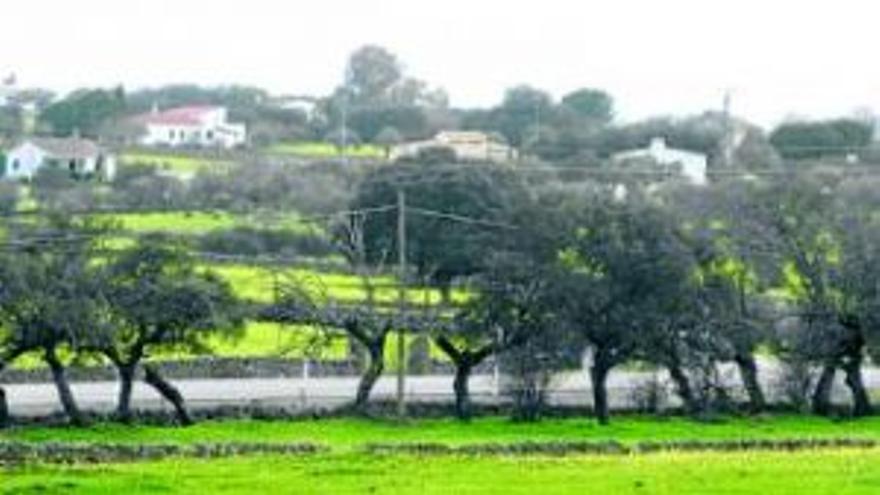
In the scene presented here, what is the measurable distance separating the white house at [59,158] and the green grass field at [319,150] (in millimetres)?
20053

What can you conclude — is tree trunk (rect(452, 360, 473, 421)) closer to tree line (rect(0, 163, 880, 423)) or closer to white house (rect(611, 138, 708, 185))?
tree line (rect(0, 163, 880, 423))

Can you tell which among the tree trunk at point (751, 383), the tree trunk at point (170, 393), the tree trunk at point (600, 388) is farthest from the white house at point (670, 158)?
the tree trunk at point (170, 393)

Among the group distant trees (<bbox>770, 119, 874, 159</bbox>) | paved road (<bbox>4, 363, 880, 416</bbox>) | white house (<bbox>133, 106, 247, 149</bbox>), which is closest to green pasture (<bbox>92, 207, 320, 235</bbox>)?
paved road (<bbox>4, 363, 880, 416</bbox>)

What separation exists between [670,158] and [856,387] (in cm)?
7867

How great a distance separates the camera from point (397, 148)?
143 metres

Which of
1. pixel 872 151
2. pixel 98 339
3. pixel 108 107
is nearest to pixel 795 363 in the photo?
pixel 98 339

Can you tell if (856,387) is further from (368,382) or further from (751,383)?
(368,382)

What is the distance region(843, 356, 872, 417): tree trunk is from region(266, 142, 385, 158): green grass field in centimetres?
8089

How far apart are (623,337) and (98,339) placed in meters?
15.8

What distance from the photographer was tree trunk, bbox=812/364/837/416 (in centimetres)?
5566

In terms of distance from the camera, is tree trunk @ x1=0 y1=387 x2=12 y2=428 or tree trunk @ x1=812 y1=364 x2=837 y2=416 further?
tree trunk @ x1=812 y1=364 x2=837 y2=416

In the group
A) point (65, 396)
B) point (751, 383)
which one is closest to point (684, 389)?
point (751, 383)

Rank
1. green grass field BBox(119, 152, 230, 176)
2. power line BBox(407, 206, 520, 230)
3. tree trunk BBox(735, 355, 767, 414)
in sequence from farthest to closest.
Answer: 1. green grass field BBox(119, 152, 230, 176)
2. power line BBox(407, 206, 520, 230)
3. tree trunk BBox(735, 355, 767, 414)

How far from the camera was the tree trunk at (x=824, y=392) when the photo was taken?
5566 centimetres
